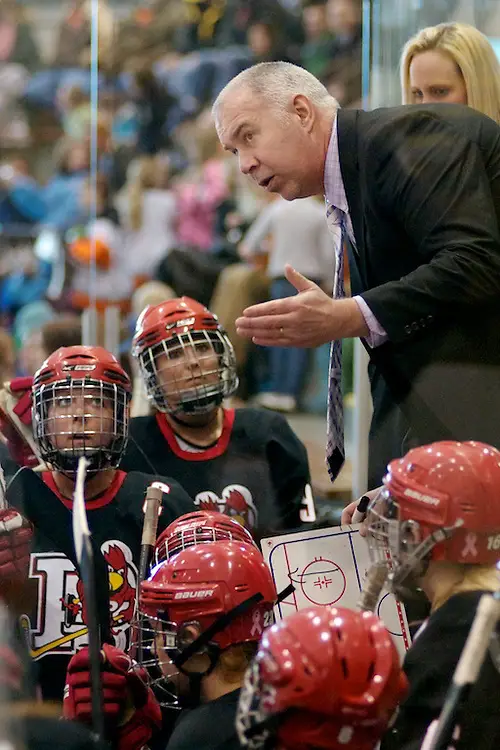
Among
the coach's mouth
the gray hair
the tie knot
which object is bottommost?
the tie knot

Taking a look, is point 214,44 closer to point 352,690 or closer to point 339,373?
point 339,373

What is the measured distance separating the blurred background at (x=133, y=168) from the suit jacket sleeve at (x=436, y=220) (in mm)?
1784

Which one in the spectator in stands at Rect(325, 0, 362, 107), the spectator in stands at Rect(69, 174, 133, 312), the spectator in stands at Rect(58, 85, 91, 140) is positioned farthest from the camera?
the spectator in stands at Rect(58, 85, 91, 140)

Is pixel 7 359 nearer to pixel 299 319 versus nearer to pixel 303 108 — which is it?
pixel 303 108

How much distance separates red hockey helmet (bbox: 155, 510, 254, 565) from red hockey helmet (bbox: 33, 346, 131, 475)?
350 mm

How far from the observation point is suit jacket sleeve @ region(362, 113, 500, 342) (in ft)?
7.36

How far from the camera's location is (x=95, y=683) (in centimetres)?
174

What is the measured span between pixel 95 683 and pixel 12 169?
240 inches

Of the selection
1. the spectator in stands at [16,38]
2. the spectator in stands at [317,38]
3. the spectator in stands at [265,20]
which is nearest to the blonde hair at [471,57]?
the spectator in stands at [317,38]

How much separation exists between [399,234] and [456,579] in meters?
0.75

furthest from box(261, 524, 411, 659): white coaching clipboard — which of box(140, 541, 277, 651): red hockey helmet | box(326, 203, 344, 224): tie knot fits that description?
box(326, 203, 344, 224): tie knot

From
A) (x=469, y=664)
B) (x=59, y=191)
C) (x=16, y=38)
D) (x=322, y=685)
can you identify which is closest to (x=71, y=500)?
(x=322, y=685)

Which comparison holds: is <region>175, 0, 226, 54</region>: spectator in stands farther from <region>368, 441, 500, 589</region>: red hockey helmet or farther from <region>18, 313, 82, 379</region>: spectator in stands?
<region>368, 441, 500, 589</region>: red hockey helmet

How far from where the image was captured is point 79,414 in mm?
2678
